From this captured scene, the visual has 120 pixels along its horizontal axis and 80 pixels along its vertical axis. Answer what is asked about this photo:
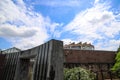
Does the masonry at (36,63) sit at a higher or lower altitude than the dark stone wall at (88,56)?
lower

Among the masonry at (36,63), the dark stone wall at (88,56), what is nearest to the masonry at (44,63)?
the masonry at (36,63)

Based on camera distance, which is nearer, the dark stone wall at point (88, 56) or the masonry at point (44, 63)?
the masonry at point (44, 63)

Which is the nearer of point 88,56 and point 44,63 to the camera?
point 44,63

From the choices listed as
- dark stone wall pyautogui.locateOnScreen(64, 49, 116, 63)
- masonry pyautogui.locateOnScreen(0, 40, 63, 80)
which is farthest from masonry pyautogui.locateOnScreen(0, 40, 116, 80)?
dark stone wall pyautogui.locateOnScreen(64, 49, 116, 63)

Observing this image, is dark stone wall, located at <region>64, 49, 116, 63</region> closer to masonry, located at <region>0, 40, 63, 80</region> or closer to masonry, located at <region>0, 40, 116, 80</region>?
masonry, located at <region>0, 40, 116, 80</region>

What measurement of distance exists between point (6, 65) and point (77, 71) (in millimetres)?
4116

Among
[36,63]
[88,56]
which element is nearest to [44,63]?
[36,63]

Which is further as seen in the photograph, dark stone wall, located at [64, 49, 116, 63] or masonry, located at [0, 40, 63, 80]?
dark stone wall, located at [64, 49, 116, 63]

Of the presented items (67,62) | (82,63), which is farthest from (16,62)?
(82,63)

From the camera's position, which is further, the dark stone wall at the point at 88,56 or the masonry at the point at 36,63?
the dark stone wall at the point at 88,56

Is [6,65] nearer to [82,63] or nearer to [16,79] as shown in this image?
[16,79]

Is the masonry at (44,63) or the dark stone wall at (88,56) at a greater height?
the dark stone wall at (88,56)

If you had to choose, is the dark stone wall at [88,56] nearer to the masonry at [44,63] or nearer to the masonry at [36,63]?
the masonry at [36,63]

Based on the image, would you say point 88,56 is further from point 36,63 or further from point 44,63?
point 44,63
